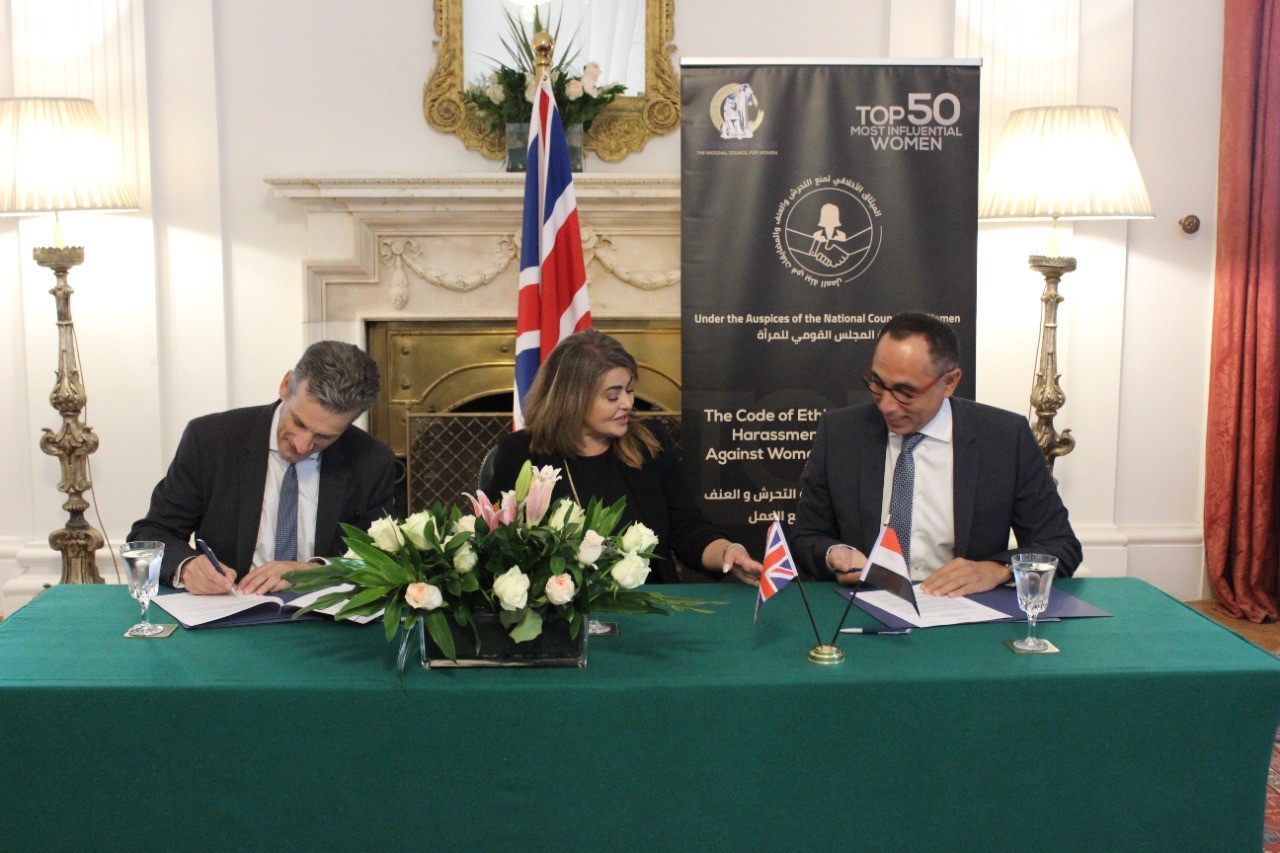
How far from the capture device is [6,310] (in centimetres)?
436

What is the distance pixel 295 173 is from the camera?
14.2ft

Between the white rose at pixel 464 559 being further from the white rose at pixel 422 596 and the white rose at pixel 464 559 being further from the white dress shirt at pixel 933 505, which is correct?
the white dress shirt at pixel 933 505

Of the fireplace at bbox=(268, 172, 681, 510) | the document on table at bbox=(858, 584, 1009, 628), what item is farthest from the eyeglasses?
the fireplace at bbox=(268, 172, 681, 510)

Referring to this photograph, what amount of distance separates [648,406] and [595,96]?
119cm

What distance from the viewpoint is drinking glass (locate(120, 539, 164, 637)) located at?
81.4 inches

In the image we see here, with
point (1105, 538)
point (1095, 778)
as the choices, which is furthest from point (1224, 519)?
point (1095, 778)

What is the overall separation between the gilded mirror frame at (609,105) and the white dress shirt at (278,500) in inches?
76.3

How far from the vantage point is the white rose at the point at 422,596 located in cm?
183

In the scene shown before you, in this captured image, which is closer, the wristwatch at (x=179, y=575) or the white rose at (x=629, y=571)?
the white rose at (x=629, y=571)

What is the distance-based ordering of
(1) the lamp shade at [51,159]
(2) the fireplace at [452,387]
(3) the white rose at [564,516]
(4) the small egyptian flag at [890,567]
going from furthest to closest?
1. (2) the fireplace at [452,387]
2. (1) the lamp shade at [51,159]
3. (4) the small egyptian flag at [890,567]
4. (3) the white rose at [564,516]

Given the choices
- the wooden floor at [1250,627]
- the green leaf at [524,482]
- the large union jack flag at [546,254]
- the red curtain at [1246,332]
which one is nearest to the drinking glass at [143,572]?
the green leaf at [524,482]

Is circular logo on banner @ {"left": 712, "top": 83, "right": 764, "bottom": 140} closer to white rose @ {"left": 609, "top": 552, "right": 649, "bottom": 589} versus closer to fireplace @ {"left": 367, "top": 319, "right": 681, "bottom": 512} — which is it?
fireplace @ {"left": 367, "top": 319, "right": 681, "bottom": 512}

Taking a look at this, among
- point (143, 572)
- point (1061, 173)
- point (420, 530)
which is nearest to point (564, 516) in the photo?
point (420, 530)

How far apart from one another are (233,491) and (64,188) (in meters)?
1.73
